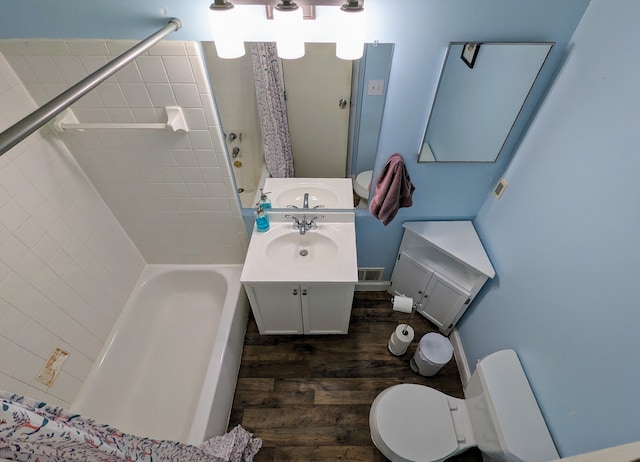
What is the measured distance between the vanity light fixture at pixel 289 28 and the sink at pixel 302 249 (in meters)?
0.96

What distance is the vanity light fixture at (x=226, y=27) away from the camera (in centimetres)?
103

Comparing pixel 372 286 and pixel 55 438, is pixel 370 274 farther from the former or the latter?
pixel 55 438

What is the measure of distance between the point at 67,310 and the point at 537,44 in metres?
2.40

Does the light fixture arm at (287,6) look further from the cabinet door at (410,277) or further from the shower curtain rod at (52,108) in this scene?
the cabinet door at (410,277)

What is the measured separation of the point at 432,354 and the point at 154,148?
1.91 m

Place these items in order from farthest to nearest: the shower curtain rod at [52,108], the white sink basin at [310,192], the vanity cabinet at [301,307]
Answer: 1. the white sink basin at [310,192]
2. the vanity cabinet at [301,307]
3. the shower curtain rod at [52,108]

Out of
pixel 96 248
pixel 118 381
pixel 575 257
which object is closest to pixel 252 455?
pixel 118 381

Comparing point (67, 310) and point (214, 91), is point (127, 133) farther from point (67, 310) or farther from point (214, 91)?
point (67, 310)

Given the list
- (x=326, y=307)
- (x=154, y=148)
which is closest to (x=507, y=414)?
(x=326, y=307)

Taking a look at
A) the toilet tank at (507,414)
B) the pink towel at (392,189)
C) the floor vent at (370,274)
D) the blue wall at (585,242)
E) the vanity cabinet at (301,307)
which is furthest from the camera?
the floor vent at (370,274)

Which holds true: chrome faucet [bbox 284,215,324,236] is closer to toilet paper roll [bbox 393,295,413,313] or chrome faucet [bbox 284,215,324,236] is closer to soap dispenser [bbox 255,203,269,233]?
soap dispenser [bbox 255,203,269,233]

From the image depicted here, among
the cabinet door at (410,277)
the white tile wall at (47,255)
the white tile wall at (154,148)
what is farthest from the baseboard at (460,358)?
the white tile wall at (47,255)

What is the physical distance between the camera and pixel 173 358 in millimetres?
1931

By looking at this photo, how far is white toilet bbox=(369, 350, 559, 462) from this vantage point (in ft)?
3.96
